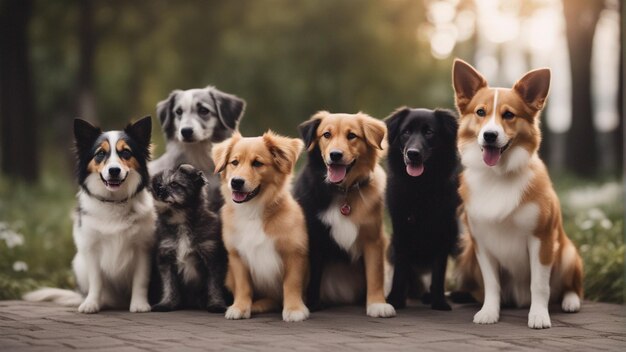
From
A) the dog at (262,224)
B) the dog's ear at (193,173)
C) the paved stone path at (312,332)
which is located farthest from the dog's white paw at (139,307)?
the dog's ear at (193,173)

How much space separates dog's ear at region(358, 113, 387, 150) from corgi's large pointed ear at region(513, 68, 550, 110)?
1031mm

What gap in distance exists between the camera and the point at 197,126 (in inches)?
275

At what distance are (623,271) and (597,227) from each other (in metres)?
1.89

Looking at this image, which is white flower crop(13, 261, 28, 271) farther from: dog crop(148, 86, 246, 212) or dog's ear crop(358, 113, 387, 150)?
dog's ear crop(358, 113, 387, 150)

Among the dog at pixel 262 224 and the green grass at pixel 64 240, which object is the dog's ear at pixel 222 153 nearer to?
the dog at pixel 262 224

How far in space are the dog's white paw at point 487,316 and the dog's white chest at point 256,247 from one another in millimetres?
1454

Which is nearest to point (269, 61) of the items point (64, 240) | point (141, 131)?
point (64, 240)

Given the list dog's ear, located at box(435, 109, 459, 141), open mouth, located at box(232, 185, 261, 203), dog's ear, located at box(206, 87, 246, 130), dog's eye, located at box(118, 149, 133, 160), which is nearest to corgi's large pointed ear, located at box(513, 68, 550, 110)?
dog's ear, located at box(435, 109, 459, 141)

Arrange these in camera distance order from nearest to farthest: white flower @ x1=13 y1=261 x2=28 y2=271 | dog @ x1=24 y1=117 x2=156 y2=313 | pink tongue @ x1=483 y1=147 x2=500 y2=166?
pink tongue @ x1=483 y1=147 x2=500 y2=166 → dog @ x1=24 y1=117 x2=156 y2=313 → white flower @ x1=13 y1=261 x2=28 y2=271

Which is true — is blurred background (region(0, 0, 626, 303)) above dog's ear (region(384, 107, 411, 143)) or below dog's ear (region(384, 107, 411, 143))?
above

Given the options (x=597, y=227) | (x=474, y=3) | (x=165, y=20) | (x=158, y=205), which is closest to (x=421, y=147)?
(x=158, y=205)

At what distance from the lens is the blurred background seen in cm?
1543

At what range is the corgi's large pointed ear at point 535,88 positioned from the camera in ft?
18.7

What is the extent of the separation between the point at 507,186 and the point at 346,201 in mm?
1191
